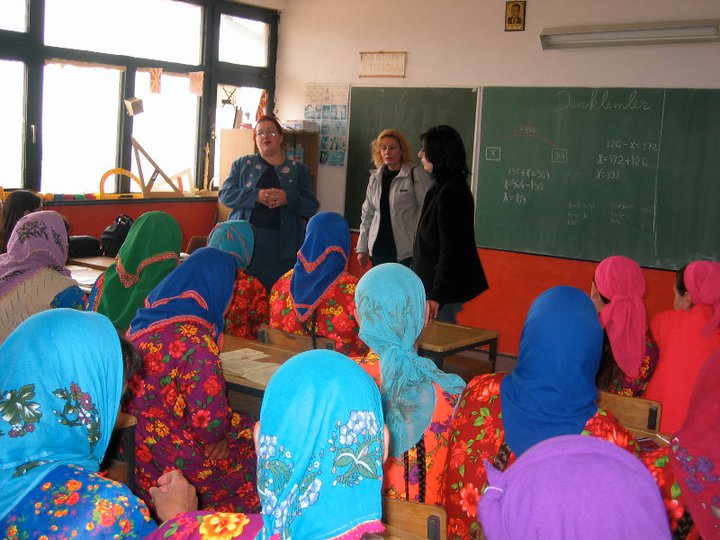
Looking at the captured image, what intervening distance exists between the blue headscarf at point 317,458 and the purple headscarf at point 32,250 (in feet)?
7.94

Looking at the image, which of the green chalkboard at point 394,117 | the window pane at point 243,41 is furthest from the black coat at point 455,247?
the window pane at point 243,41

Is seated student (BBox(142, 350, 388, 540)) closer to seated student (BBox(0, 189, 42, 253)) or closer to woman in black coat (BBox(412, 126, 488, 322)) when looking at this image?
woman in black coat (BBox(412, 126, 488, 322))

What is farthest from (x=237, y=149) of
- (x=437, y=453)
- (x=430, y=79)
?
(x=437, y=453)

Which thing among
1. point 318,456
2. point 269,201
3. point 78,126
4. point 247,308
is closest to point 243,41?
point 78,126

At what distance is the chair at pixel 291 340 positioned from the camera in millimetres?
3490

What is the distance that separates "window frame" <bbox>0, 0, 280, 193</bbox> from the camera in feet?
18.9

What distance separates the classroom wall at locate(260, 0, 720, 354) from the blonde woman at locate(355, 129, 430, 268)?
1.28 meters

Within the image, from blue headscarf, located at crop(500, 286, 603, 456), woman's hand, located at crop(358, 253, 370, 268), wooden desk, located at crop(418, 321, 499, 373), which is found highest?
blue headscarf, located at crop(500, 286, 603, 456)

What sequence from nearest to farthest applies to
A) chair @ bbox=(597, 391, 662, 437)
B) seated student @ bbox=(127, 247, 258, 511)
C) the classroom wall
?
seated student @ bbox=(127, 247, 258, 511)
chair @ bbox=(597, 391, 662, 437)
the classroom wall

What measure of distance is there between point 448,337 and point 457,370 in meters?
0.60

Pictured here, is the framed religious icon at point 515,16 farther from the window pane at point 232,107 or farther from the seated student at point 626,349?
the seated student at point 626,349

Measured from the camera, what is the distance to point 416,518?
1766 mm

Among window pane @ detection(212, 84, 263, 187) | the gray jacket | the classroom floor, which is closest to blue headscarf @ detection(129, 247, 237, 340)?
the classroom floor

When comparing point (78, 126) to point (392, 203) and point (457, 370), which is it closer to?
point (392, 203)
